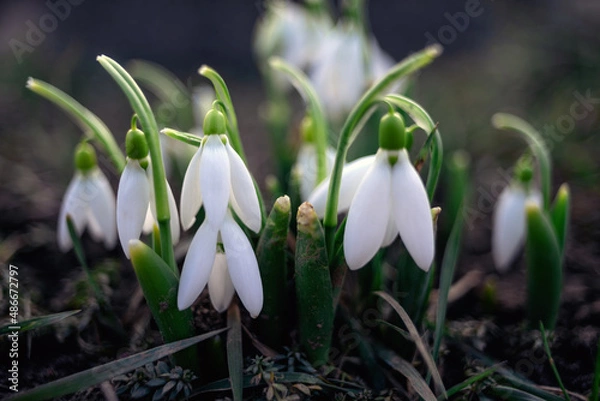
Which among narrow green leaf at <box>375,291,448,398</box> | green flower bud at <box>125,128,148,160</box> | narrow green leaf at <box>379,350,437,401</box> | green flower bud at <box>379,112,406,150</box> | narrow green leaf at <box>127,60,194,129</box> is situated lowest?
narrow green leaf at <box>379,350,437,401</box>

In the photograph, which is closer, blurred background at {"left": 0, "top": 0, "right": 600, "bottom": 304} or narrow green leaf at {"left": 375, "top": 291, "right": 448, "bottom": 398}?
narrow green leaf at {"left": 375, "top": 291, "right": 448, "bottom": 398}

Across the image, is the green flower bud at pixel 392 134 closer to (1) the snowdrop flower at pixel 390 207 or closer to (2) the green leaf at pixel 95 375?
(1) the snowdrop flower at pixel 390 207

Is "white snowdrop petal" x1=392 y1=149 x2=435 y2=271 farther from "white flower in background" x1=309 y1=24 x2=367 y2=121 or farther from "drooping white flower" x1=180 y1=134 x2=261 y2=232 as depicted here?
"white flower in background" x1=309 y1=24 x2=367 y2=121

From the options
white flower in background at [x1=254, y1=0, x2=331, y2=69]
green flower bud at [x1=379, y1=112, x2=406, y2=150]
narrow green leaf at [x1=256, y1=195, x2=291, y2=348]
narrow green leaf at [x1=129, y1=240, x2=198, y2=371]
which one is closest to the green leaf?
narrow green leaf at [x1=129, y1=240, x2=198, y2=371]

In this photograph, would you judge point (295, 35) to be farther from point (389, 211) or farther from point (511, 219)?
point (389, 211)

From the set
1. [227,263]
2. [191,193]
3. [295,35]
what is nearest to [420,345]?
[227,263]

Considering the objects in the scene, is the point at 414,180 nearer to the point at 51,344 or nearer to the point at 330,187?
the point at 330,187
